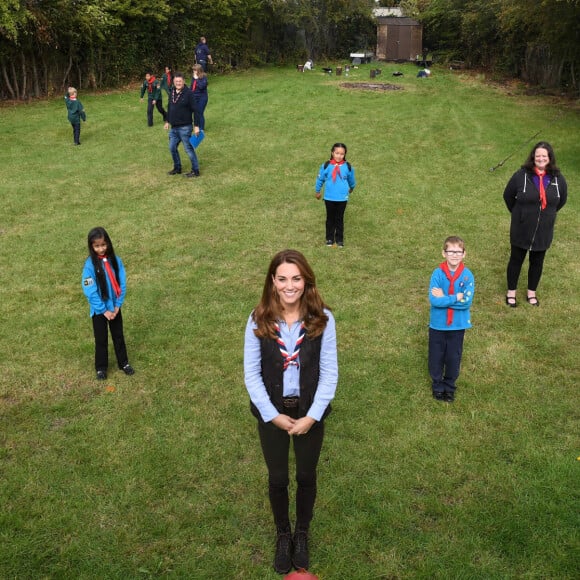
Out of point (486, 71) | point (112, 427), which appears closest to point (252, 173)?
point (112, 427)

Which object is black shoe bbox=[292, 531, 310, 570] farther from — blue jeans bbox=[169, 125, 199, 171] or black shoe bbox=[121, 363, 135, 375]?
blue jeans bbox=[169, 125, 199, 171]

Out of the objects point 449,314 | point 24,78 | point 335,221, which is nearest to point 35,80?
point 24,78

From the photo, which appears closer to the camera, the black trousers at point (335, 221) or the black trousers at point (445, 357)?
the black trousers at point (445, 357)

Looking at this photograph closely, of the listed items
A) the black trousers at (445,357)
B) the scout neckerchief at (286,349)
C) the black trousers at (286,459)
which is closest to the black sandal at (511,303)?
the black trousers at (445,357)

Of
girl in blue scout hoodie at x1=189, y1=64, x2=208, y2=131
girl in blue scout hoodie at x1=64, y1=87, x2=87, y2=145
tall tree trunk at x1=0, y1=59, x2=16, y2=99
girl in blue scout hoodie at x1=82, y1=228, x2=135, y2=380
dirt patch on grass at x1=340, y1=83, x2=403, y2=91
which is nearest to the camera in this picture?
girl in blue scout hoodie at x1=82, y1=228, x2=135, y2=380

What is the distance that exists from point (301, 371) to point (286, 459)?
687mm

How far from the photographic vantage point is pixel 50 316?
7.63m

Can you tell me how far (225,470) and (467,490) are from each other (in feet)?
6.80

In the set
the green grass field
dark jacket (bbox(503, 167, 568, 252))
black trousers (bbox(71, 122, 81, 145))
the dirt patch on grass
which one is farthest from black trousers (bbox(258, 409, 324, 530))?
the dirt patch on grass

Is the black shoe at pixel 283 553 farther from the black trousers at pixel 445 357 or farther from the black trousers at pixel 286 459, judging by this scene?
the black trousers at pixel 445 357

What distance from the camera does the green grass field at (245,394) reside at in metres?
4.23

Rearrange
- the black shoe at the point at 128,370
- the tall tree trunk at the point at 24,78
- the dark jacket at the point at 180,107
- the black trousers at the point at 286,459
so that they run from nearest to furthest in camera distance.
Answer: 1. the black trousers at the point at 286,459
2. the black shoe at the point at 128,370
3. the dark jacket at the point at 180,107
4. the tall tree trunk at the point at 24,78

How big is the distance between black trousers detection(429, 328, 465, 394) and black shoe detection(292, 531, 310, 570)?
247cm

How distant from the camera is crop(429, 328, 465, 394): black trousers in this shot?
5785mm
